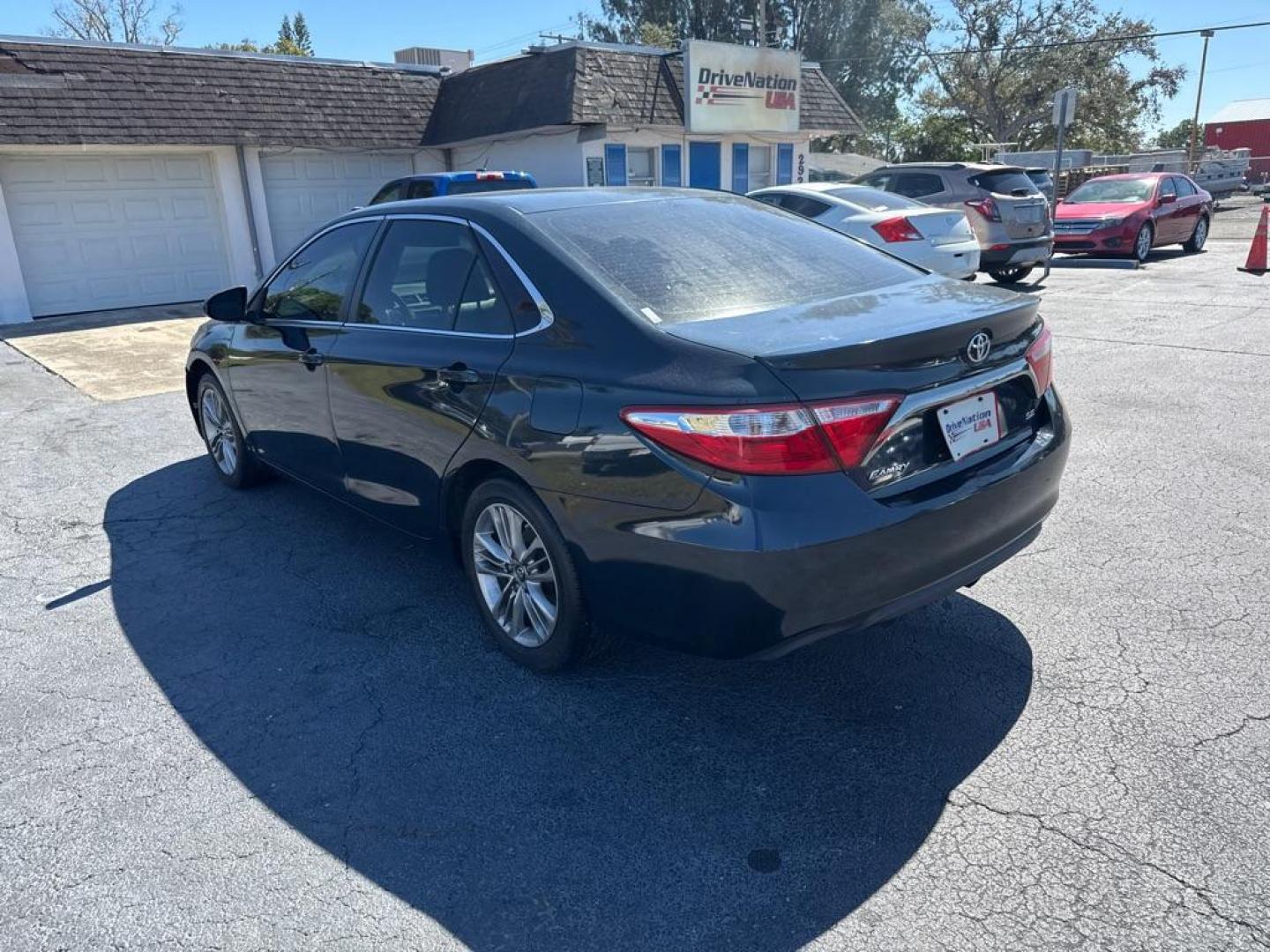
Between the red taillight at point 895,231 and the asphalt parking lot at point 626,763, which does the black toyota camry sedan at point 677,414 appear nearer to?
the asphalt parking lot at point 626,763

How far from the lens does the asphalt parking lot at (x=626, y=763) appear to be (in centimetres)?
233

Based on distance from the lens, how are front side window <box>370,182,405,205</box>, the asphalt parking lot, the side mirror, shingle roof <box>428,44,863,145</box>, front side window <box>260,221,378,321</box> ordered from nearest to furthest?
the asphalt parking lot < front side window <box>260,221,378,321</box> < the side mirror < front side window <box>370,182,405,205</box> < shingle roof <box>428,44,863,145</box>

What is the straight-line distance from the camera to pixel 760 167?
64.2 feet

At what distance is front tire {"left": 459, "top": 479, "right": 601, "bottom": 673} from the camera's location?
3.13m

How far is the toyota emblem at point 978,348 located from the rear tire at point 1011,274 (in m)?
12.4

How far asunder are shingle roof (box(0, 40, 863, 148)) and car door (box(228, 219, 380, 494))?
1058 centimetres

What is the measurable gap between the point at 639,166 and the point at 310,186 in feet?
19.3

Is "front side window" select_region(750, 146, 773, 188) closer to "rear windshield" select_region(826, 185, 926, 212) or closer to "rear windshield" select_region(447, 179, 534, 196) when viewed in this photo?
"rear windshield" select_region(826, 185, 926, 212)

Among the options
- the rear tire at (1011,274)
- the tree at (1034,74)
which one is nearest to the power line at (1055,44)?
the tree at (1034,74)

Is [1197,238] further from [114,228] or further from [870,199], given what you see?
[114,228]

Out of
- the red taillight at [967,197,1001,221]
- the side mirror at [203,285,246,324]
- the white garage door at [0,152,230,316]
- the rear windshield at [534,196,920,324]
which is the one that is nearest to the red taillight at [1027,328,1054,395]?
→ the rear windshield at [534,196,920,324]

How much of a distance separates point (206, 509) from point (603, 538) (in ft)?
11.3

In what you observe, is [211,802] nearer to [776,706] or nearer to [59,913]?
[59,913]

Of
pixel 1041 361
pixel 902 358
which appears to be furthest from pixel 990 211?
pixel 902 358
